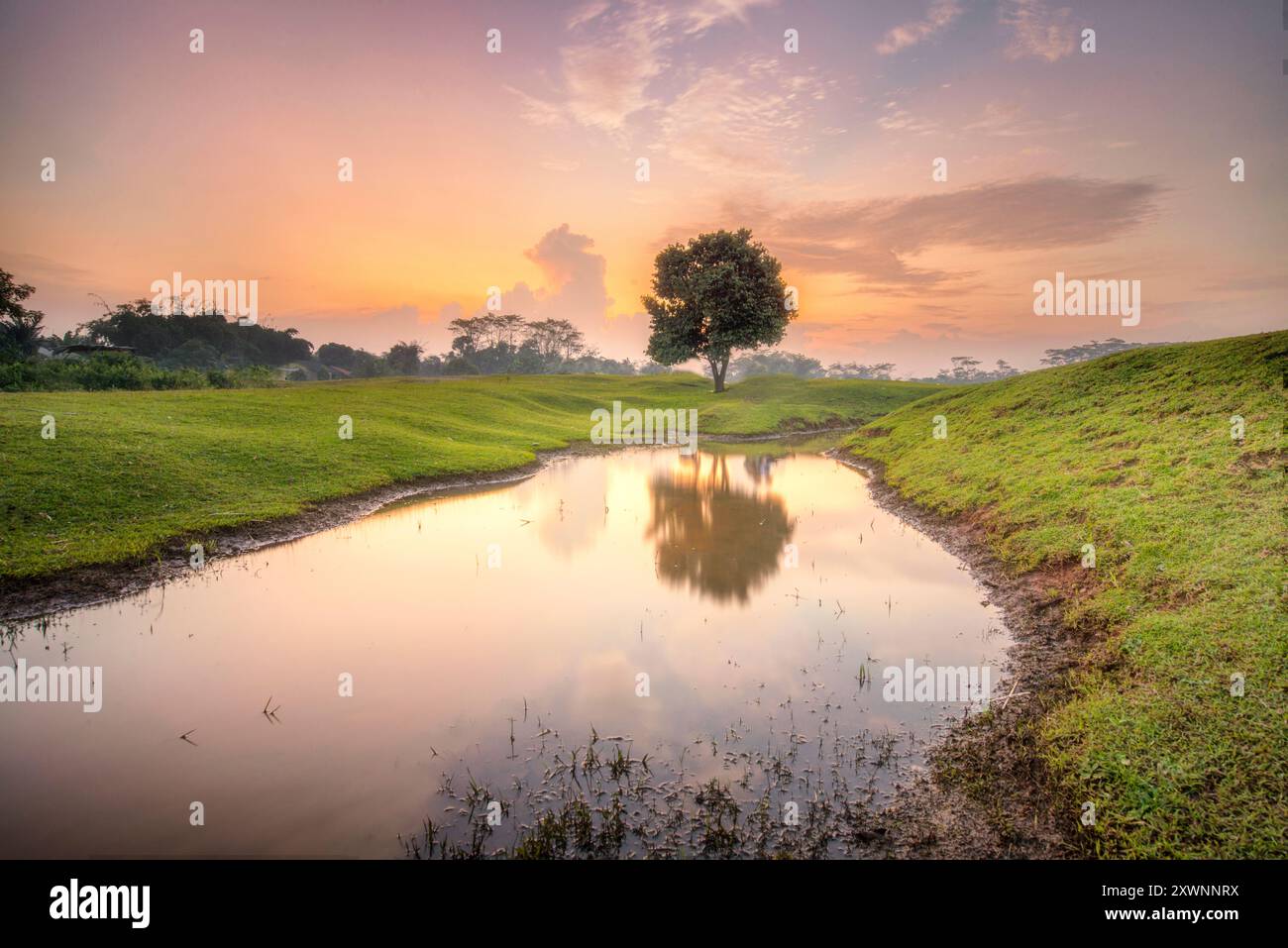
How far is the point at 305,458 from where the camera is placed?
24.6 meters

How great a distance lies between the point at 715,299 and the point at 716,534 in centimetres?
5308

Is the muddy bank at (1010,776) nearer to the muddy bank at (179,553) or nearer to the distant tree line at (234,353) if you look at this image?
the muddy bank at (179,553)

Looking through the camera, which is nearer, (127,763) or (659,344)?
(127,763)

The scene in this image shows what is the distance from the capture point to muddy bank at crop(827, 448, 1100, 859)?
566 centimetres

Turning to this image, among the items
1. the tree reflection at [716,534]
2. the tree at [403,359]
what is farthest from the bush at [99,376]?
the tree at [403,359]

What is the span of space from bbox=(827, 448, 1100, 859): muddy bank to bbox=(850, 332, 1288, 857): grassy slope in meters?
0.29

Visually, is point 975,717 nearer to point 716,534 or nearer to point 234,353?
point 716,534

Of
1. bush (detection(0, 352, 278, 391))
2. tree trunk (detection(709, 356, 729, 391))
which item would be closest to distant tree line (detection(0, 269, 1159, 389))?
bush (detection(0, 352, 278, 391))

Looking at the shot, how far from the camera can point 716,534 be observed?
1883 cm

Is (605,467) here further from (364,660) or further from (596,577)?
(364,660)

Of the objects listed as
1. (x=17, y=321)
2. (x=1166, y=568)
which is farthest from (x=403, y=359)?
(x=1166, y=568)

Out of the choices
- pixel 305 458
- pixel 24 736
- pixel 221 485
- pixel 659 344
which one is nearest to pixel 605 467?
pixel 305 458

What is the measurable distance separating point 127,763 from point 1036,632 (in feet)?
47.3

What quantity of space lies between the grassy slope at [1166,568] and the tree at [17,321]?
72.8m
